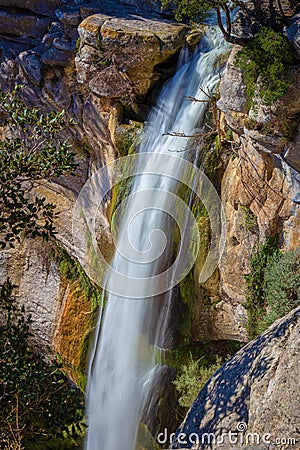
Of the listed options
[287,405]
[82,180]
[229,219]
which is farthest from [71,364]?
[287,405]

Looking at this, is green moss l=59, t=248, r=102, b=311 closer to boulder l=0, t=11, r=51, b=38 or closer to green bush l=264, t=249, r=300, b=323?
green bush l=264, t=249, r=300, b=323

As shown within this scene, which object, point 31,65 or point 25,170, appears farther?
point 31,65

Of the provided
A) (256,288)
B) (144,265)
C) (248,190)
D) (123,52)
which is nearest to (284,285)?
(256,288)

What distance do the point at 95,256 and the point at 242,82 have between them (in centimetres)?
528

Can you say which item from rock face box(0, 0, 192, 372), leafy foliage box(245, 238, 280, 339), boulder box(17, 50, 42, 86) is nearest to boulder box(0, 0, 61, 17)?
rock face box(0, 0, 192, 372)

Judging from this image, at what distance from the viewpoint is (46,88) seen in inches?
452

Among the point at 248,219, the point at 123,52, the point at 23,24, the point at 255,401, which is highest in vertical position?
the point at 23,24

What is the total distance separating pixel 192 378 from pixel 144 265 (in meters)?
1.92

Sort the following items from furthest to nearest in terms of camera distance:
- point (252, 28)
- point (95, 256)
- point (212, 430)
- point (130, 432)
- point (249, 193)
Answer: point (95, 256), point (130, 432), point (249, 193), point (252, 28), point (212, 430)

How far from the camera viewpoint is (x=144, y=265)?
28.9 ft

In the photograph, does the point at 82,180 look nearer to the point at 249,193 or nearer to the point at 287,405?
the point at 249,193

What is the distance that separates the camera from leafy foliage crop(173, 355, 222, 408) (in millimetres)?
7984

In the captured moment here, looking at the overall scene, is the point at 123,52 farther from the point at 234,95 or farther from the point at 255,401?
the point at 255,401

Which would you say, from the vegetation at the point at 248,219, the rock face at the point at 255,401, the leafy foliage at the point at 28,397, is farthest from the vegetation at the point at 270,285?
the leafy foliage at the point at 28,397
